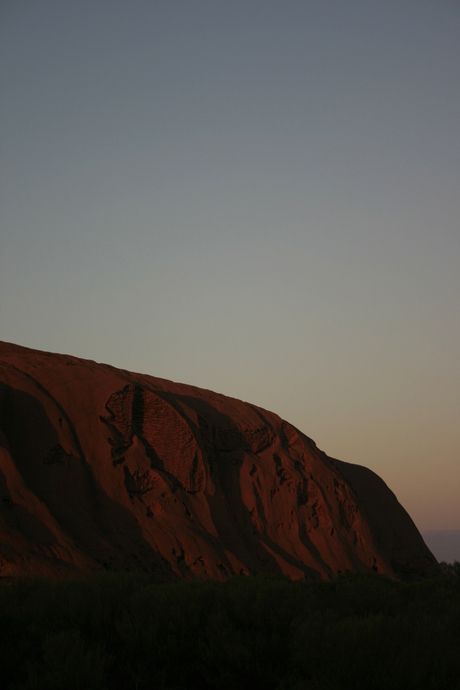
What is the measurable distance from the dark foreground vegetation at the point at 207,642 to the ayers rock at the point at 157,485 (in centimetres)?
472

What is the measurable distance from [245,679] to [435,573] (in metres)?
14.2

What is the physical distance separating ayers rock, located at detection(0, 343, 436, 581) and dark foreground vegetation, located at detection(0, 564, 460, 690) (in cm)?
472

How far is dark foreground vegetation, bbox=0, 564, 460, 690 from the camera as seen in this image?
9734 mm

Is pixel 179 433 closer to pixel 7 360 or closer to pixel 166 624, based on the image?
pixel 7 360

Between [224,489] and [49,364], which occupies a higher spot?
[49,364]

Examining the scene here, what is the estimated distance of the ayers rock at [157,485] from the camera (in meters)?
18.8

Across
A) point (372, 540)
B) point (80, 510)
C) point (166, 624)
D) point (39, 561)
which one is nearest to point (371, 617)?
point (166, 624)

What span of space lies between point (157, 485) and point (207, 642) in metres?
11.6

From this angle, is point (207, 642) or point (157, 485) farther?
point (157, 485)

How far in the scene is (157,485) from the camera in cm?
2258

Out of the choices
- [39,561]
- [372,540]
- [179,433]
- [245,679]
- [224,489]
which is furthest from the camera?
[372,540]

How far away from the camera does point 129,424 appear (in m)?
23.0

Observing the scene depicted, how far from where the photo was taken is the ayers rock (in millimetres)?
18812

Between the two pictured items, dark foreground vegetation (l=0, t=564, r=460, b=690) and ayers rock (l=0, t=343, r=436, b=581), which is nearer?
dark foreground vegetation (l=0, t=564, r=460, b=690)
